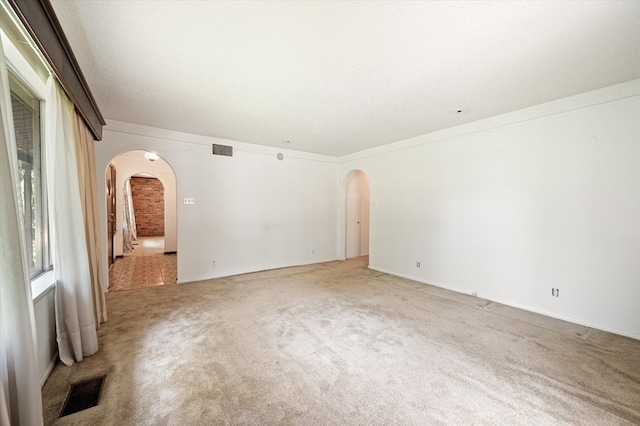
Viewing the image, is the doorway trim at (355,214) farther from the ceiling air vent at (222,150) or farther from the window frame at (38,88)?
the window frame at (38,88)

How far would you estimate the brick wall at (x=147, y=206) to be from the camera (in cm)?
1147

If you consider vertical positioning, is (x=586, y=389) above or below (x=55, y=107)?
below

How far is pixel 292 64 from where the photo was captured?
2.42m

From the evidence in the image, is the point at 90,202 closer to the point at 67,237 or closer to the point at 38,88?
the point at 67,237

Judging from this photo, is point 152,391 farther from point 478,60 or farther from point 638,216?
point 638,216

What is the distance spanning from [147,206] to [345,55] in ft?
41.0

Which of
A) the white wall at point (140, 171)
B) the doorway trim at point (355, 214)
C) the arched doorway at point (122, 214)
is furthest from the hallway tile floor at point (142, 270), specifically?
the doorway trim at point (355, 214)

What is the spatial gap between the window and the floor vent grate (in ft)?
3.63

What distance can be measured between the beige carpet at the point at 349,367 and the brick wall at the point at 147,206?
941cm

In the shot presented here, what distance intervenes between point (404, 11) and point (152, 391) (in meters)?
3.30

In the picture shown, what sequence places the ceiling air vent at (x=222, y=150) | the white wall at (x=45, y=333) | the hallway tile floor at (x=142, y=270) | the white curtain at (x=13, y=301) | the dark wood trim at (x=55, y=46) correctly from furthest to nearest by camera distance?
the ceiling air vent at (x=222, y=150) < the hallway tile floor at (x=142, y=270) < the white wall at (x=45, y=333) < the dark wood trim at (x=55, y=46) < the white curtain at (x=13, y=301)

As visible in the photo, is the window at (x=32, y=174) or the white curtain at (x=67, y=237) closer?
the window at (x=32, y=174)

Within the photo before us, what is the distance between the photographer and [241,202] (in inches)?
209

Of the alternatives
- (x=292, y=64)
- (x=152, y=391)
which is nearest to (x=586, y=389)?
(x=152, y=391)
